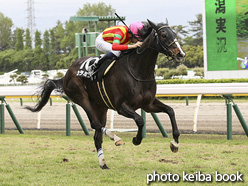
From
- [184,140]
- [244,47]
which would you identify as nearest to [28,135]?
[184,140]

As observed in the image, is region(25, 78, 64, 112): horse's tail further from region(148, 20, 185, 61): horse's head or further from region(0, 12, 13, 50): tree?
region(0, 12, 13, 50): tree

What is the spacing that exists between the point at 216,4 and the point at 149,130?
15679 millimetres

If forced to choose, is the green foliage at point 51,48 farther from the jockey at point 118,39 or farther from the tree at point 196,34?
the jockey at point 118,39

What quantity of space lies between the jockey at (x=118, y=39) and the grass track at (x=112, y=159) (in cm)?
121

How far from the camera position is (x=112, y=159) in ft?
18.1

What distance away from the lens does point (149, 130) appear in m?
8.52

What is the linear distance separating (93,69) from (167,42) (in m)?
1.09


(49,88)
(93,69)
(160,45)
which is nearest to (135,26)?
(160,45)

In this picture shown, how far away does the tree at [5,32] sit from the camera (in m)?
83.9

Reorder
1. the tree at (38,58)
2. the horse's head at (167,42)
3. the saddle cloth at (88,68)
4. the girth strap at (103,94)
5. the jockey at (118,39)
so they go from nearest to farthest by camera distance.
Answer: the horse's head at (167,42), the jockey at (118,39), the girth strap at (103,94), the saddle cloth at (88,68), the tree at (38,58)

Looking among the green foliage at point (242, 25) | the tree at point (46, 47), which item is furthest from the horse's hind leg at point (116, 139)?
the tree at point (46, 47)

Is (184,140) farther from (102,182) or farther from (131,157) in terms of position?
(102,182)

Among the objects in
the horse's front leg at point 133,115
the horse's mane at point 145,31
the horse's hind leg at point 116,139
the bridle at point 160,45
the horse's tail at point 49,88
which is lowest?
the horse's hind leg at point 116,139

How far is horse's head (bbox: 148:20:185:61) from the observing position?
14.5ft
